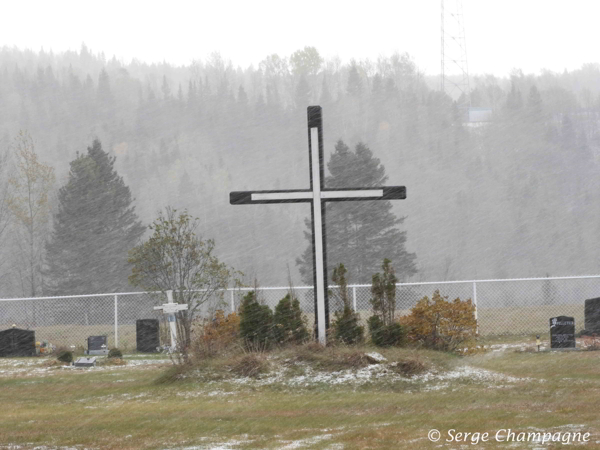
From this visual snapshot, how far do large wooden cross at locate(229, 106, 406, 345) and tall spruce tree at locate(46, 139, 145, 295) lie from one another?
103ft

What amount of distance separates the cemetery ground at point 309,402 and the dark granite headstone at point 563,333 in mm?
2182

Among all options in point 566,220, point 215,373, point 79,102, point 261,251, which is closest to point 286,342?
point 215,373

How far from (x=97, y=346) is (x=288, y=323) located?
8.36 metres

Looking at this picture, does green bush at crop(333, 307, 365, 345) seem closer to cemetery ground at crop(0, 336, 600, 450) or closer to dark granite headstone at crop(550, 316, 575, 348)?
cemetery ground at crop(0, 336, 600, 450)

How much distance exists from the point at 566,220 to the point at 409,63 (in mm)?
30675

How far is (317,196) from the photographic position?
1226 centimetres

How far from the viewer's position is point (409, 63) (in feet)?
308

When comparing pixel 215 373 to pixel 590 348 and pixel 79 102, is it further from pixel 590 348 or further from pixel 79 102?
pixel 79 102

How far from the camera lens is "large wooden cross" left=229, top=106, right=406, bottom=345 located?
11969 millimetres

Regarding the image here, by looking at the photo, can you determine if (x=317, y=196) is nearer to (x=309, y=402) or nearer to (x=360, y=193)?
(x=360, y=193)

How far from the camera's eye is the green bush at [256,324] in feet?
38.6

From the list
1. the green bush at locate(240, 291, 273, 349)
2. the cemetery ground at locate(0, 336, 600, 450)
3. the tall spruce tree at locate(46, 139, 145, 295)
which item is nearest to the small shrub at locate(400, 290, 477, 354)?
the cemetery ground at locate(0, 336, 600, 450)

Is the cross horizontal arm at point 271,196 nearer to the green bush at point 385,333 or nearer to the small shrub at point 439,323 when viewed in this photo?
the green bush at point 385,333

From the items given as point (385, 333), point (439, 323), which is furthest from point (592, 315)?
point (385, 333)
